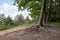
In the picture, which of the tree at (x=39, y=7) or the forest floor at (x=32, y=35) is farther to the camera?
the tree at (x=39, y=7)

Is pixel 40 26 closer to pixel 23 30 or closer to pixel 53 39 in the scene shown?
pixel 23 30

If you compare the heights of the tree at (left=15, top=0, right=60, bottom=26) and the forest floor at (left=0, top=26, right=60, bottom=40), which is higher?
the tree at (left=15, top=0, right=60, bottom=26)

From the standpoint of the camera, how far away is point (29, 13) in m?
23.9

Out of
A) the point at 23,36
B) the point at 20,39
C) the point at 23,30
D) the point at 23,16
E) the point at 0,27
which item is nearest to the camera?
the point at 20,39

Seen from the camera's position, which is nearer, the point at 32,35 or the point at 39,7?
the point at 32,35

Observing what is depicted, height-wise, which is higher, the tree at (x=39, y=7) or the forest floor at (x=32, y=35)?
the tree at (x=39, y=7)

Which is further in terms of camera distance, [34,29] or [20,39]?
[34,29]

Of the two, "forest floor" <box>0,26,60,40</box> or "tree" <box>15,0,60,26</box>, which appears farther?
"tree" <box>15,0,60,26</box>

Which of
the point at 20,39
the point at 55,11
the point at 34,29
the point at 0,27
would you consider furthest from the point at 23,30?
the point at 55,11

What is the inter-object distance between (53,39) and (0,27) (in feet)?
22.6

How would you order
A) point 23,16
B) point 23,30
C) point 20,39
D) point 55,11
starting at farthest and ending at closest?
point 23,16 < point 55,11 < point 23,30 < point 20,39

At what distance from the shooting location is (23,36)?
38.5 feet

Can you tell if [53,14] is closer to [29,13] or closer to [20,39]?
[29,13]

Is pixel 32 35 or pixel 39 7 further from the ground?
pixel 39 7
